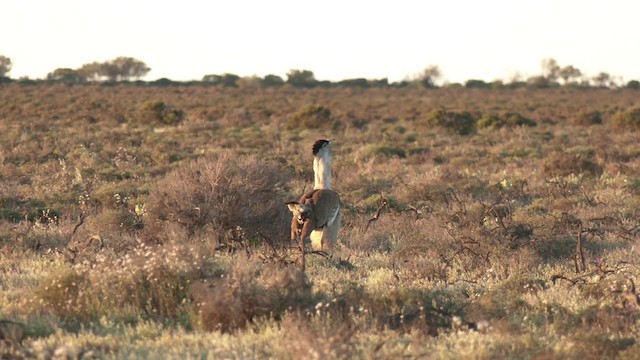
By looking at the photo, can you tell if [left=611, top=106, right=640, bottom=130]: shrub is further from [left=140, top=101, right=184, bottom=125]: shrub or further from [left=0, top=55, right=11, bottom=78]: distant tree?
[left=0, top=55, right=11, bottom=78]: distant tree

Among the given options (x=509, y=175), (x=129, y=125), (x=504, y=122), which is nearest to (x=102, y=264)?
(x=509, y=175)

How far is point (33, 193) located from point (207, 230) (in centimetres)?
600

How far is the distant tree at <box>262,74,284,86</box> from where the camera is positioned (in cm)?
9452

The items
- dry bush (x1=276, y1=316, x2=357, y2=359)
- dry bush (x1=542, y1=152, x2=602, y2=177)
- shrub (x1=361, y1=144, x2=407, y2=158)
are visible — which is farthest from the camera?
shrub (x1=361, y1=144, x2=407, y2=158)

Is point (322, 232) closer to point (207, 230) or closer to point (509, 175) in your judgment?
point (207, 230)

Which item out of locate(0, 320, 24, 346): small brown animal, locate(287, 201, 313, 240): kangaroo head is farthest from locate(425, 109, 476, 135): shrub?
locate(0, 320, 24, 346): small brown animal

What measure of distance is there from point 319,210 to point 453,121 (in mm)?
24470

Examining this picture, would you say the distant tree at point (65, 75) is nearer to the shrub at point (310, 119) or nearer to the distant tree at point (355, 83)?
the distant tree at point (355, 83)

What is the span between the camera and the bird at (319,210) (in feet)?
26.7

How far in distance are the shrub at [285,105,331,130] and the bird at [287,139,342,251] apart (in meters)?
24.1

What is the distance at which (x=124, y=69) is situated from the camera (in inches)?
4232

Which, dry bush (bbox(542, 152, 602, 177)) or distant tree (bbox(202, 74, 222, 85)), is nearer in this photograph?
dry bush (bbox(542, 152, 602, 177))

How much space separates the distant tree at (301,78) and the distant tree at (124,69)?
2167 centimetres

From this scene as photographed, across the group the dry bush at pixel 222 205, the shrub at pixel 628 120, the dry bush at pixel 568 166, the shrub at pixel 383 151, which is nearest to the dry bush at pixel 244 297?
the dry bush at pixel 222 205
